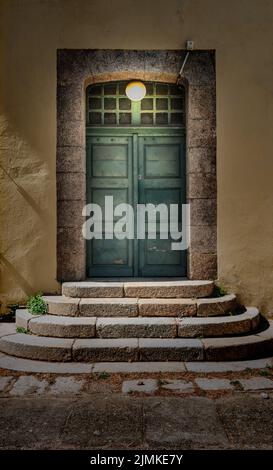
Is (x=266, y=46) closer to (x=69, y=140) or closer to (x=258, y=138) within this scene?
(x=258, y=138)

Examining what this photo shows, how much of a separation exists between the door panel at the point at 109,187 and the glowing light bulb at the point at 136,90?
2.01ft

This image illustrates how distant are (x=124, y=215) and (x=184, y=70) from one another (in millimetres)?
2228

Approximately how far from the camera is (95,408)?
3.30 metres

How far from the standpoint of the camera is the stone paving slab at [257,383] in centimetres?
372

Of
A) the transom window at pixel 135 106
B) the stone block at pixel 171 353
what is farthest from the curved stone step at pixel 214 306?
the transom window at pixel 135 106

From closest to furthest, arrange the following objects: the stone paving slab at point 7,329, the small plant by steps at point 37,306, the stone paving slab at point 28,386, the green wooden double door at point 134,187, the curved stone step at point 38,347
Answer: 1. the stone paving slab at point 28,386
2. the curved stone step at point 38,347
3. the stone paving slab at point 7,329
4. the small plant by steps at point 37,306
5. the green wooden double door at point 134,187

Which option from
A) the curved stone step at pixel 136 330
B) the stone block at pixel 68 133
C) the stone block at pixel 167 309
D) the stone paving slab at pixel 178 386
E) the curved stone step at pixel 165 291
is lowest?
the stone paving slab at pixel 178 386

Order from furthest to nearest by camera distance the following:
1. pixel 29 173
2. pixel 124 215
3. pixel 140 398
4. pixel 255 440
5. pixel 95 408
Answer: pixel 124 215
pixel 29 173
pixel 140 398
pixel 95 408
pixel 255 440

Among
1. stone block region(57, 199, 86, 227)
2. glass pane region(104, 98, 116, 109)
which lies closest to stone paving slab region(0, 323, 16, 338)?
stone block region(57, 199, 86, 227)

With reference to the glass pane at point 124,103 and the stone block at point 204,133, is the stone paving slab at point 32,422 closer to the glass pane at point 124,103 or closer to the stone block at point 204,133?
the stone block at point 204,133

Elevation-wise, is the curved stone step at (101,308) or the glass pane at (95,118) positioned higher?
the glass pane at (95,118)

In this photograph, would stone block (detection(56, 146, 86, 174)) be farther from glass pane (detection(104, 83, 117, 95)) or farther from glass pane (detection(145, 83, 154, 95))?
glass pane (detection(145, 83, 154, 95))

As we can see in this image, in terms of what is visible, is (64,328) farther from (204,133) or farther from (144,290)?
(204,133)

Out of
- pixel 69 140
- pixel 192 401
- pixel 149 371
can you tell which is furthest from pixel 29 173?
pixel 192 401
